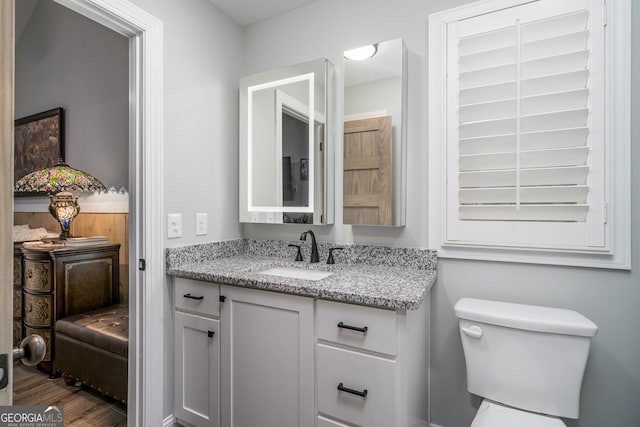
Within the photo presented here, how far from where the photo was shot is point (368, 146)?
1.70m

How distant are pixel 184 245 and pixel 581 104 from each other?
198 cm

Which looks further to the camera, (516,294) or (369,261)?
(369,261)

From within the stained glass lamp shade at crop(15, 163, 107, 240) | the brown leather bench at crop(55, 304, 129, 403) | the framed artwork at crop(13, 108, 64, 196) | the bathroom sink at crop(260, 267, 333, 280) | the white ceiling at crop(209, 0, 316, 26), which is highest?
the white ceiling at crop(209, 0, 316, 26)

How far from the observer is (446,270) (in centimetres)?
159

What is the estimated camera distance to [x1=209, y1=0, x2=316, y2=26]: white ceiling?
1925 millimetres

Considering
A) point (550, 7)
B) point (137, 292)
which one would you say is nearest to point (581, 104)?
point (550, 7)

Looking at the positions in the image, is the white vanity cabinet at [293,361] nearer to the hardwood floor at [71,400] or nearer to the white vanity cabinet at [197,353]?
the white vanity cabinet at [197,353]

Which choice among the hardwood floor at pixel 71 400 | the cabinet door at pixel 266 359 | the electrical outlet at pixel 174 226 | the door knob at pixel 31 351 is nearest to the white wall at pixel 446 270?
the electrical outlet at pixel 174 226

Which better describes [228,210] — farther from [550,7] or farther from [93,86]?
[550,7]

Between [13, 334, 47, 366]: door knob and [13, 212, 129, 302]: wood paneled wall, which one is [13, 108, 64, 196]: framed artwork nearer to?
[13, 212, 129, 302]: wood paneled wall

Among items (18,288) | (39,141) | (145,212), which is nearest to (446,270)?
(145,212)

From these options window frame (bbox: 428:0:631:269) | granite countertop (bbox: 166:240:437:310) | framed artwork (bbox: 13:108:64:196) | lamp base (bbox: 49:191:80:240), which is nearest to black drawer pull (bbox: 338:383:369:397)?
granite countertop (bbox: 166:240:437:310)

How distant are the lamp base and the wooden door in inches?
84.3

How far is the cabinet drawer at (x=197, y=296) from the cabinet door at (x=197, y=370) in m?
0.04
